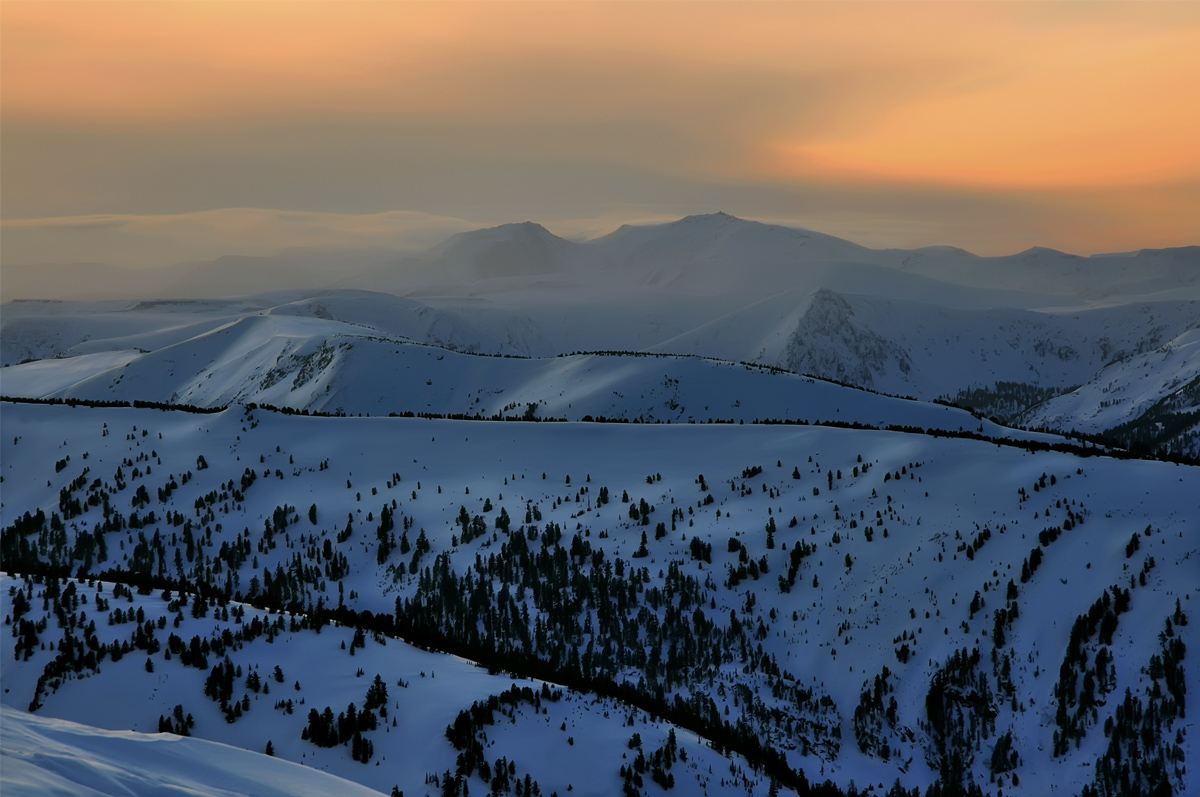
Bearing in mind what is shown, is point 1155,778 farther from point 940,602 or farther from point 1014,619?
point 940,602

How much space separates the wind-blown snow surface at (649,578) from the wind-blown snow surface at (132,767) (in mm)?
11112

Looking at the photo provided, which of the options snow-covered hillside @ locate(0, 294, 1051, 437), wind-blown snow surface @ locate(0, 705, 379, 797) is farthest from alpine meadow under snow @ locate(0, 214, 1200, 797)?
snow-covered hillside @ locate(0, 294, 1051, 437)

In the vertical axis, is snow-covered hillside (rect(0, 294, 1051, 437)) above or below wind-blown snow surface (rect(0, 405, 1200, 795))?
above

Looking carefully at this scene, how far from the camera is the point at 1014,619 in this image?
58.2 metres

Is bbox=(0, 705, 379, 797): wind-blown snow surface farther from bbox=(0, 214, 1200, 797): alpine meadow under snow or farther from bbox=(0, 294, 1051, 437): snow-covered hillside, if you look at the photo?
bbox=(0, 294, 1051, 437): snow-covered hillside

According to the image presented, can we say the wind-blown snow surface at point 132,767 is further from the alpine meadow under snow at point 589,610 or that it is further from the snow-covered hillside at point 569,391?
the snow-covered hillside at point 569,391

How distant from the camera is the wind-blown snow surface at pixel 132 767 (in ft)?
65.0

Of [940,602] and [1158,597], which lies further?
[940,602]

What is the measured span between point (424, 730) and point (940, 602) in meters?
37.8

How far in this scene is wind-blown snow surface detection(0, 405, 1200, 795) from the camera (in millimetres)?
43875

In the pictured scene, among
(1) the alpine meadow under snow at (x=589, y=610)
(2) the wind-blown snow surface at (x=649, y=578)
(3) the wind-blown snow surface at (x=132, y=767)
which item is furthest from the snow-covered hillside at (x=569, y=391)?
(3) the wind-blown snow surface at (x=132, y=767)

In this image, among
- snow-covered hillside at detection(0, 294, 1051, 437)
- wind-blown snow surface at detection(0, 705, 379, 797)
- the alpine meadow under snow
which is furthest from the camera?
snow-covered hillside at detection(0, 294, 1051, 437)

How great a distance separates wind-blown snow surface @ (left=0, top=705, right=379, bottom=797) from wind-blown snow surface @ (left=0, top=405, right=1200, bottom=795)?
11112 mm

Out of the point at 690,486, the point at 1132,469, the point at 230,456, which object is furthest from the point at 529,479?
the point at 1132,469
